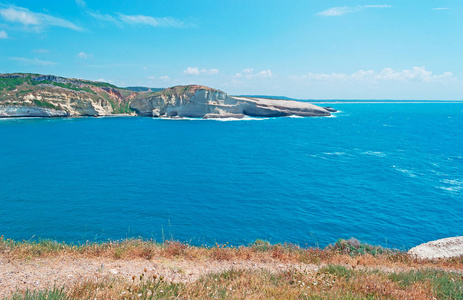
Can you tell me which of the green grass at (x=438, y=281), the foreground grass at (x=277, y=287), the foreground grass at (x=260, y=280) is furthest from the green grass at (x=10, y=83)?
the green grass at (x=438, y=281)

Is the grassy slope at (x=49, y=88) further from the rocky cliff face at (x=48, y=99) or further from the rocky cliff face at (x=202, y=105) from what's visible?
the rocky cliff face at (x=202, y=105)

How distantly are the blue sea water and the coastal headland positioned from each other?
45.8 m

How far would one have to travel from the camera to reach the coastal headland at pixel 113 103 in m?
85.9

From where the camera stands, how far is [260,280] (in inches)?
293

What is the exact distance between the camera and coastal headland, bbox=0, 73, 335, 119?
8588cm

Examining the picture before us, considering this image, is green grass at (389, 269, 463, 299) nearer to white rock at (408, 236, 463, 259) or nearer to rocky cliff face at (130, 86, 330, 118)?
white rock at (408, 236, 463, 259)

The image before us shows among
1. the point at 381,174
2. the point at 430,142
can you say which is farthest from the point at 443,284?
the point at 430,142

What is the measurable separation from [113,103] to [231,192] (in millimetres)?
96824

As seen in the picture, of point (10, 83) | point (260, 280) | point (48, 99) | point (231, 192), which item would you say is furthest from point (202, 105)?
point (260, 280)

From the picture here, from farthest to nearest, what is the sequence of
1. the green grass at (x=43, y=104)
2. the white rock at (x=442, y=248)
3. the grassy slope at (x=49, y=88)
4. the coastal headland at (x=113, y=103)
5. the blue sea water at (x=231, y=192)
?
the grassy slope at (x=49, y=88) < the coastal headland at (x=113, y=103) < the green grass at (x=43, y=104) < the blue sea water at (x=231, y=192) < the white rock at (x=442, y=248)

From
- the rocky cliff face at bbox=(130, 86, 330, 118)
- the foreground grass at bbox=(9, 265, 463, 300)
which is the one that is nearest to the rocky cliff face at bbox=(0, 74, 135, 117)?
the rocky cliff face at bbox=(130, 86, 330, 118)

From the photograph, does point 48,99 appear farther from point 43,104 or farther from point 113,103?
point 113,103

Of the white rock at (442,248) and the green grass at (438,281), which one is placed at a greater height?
the green grass at (438,281)

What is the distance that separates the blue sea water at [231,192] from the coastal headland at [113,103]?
45773 millimetres
